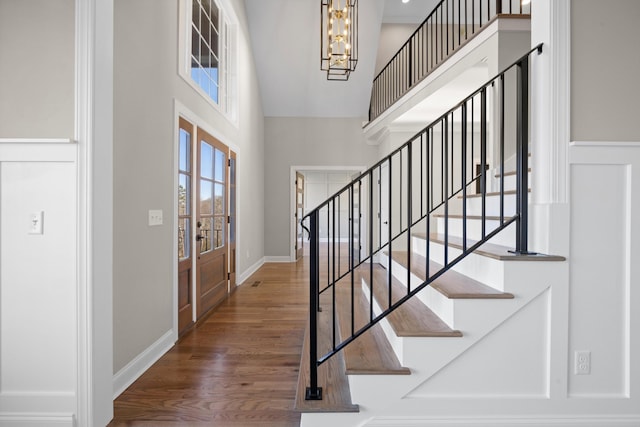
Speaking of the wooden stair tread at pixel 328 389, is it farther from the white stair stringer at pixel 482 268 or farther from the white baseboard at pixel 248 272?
the white baseboard at pixel 248 272

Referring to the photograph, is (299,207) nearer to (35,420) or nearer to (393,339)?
(393,339)

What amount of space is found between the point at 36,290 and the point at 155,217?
0.94 m

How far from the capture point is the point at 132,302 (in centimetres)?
220

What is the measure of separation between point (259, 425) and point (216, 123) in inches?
130

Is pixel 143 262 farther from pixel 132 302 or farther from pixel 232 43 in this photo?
pixel 232 43

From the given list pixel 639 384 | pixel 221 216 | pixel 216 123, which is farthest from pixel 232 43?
pixel 639 384

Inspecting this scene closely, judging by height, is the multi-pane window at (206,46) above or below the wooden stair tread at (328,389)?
above

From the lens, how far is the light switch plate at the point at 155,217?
8.06 ft

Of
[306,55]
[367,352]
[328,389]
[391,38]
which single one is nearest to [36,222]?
[328,389]

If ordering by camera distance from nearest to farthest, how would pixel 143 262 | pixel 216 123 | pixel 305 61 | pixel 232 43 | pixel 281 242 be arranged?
1. pixel 143 262
2. pixel 216 123
3. pixel 232 43
4. pixel 305 61
5. pixel 281 242

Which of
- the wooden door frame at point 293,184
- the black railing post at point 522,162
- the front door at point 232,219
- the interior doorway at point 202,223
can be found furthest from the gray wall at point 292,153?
the black railing post at point 522,162

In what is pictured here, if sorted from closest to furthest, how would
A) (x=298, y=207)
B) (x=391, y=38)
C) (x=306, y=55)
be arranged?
1. (x=306, y=55)
2. (x=391, y=38)
3. (x=298, y=207)

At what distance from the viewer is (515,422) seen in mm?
1689

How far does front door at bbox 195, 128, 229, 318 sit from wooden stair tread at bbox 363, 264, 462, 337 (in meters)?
2.05
